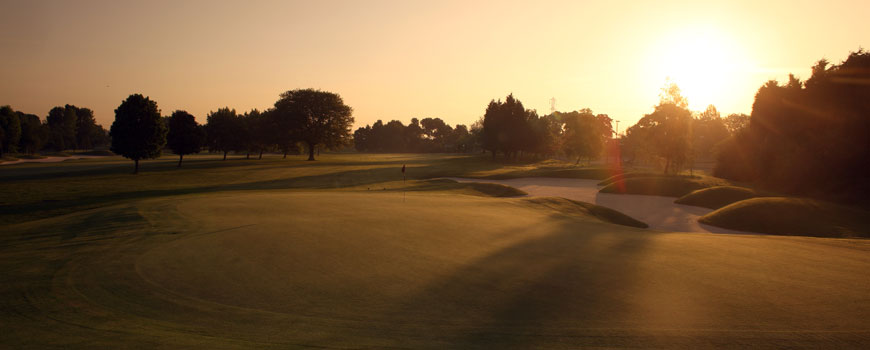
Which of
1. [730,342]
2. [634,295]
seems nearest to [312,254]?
[634,295]

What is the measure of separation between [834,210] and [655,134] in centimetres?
3057

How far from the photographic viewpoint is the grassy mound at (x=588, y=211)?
24453mm

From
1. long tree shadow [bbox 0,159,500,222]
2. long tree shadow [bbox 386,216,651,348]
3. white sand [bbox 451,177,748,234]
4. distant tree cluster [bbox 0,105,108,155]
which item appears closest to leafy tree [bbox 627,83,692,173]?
white sand [bbox 451,177,748,234]

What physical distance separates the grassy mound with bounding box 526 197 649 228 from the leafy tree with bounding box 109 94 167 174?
4769 cm

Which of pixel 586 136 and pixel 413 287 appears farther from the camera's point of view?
pixel 586 136

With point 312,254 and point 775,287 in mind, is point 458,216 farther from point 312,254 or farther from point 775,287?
point 775,287

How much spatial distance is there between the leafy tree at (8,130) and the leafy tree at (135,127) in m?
69.8

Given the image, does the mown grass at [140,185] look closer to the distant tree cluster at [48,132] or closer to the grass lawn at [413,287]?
the grass lawn at [413,287]

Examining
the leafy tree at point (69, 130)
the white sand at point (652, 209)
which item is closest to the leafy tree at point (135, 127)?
the white sand at point (652, 209)

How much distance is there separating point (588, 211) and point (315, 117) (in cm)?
7451

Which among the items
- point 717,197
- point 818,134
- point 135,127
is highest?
point 818,134

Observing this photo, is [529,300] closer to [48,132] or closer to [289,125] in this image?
[289,125]

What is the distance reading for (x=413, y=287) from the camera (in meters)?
8.37

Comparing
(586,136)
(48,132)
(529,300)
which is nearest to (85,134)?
(48,132)
